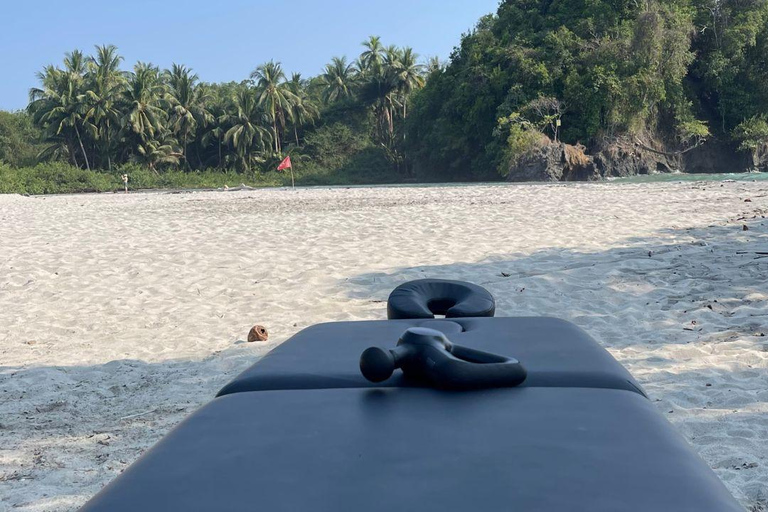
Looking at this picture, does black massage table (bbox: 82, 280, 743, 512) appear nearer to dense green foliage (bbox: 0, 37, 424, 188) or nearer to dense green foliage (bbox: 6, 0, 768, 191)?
dense green foliage (bbox: 6, 0, 768, 191)

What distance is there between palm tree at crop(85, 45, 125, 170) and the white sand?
37.6m

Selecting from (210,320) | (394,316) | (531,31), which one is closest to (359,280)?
(210,320)

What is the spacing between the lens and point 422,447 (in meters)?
1.07

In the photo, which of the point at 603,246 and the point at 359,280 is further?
the point at 603,246

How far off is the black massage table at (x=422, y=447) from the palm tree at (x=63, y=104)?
4923 cm

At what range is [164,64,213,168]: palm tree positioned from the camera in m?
48.8

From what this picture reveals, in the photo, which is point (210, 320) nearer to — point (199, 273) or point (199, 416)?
point (199, 273)

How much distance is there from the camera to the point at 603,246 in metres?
8.00

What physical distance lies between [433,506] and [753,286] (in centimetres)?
564

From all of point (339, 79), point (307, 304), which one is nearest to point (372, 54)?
point (339, 79)

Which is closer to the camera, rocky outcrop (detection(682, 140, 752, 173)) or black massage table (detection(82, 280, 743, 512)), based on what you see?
black massage table (detection(82, 280, 743, 512))

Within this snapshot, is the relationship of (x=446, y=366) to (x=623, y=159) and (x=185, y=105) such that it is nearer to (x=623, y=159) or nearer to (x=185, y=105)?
(x=623, y=159)

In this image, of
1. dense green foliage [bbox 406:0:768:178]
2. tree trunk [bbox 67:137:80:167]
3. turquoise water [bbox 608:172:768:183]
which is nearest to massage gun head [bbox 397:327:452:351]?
turquoise water [bbox 608:172:768:183]

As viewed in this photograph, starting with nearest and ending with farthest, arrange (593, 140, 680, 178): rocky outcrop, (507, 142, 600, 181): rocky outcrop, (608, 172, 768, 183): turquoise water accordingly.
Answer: (608, 172, 768, 183): turquoise water → (507, 142, 600, 181): rocky outcrop → (593, 140, 680, 178): rocky outcrop
